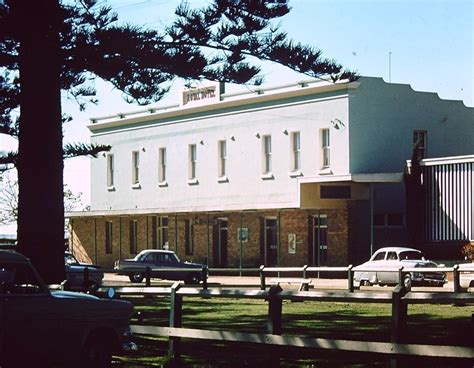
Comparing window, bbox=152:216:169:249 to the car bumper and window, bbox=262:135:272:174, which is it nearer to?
window, bbox=262:135:272:174

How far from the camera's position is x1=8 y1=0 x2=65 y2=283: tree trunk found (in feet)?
62.8

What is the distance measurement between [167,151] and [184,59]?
38519mm

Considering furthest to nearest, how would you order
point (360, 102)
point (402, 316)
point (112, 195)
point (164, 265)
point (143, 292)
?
point (112, 195) < point (360, 102) < point (164, 265) < point (143, 292) < point (402, 316)

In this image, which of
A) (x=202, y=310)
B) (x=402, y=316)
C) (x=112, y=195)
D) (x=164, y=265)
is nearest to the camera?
(x=402, y=316)

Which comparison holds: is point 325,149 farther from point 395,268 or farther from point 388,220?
point 395,268

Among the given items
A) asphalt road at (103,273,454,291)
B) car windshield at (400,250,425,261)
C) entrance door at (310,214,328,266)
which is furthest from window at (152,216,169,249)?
car windshield at (400,250,425,261)

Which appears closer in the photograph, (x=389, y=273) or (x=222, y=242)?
(x=389, y=273)

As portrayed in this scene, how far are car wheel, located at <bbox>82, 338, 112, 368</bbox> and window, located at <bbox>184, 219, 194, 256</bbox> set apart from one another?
1711 inches

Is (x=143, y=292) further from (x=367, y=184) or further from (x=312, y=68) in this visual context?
(x=367, y=184)

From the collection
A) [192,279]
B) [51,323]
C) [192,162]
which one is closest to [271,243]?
[192,162]

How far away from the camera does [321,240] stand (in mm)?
50938

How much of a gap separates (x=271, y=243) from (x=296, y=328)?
106 ft

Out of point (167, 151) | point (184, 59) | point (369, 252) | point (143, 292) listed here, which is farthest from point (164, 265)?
point (143, 292)

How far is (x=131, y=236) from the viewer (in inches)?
2434
